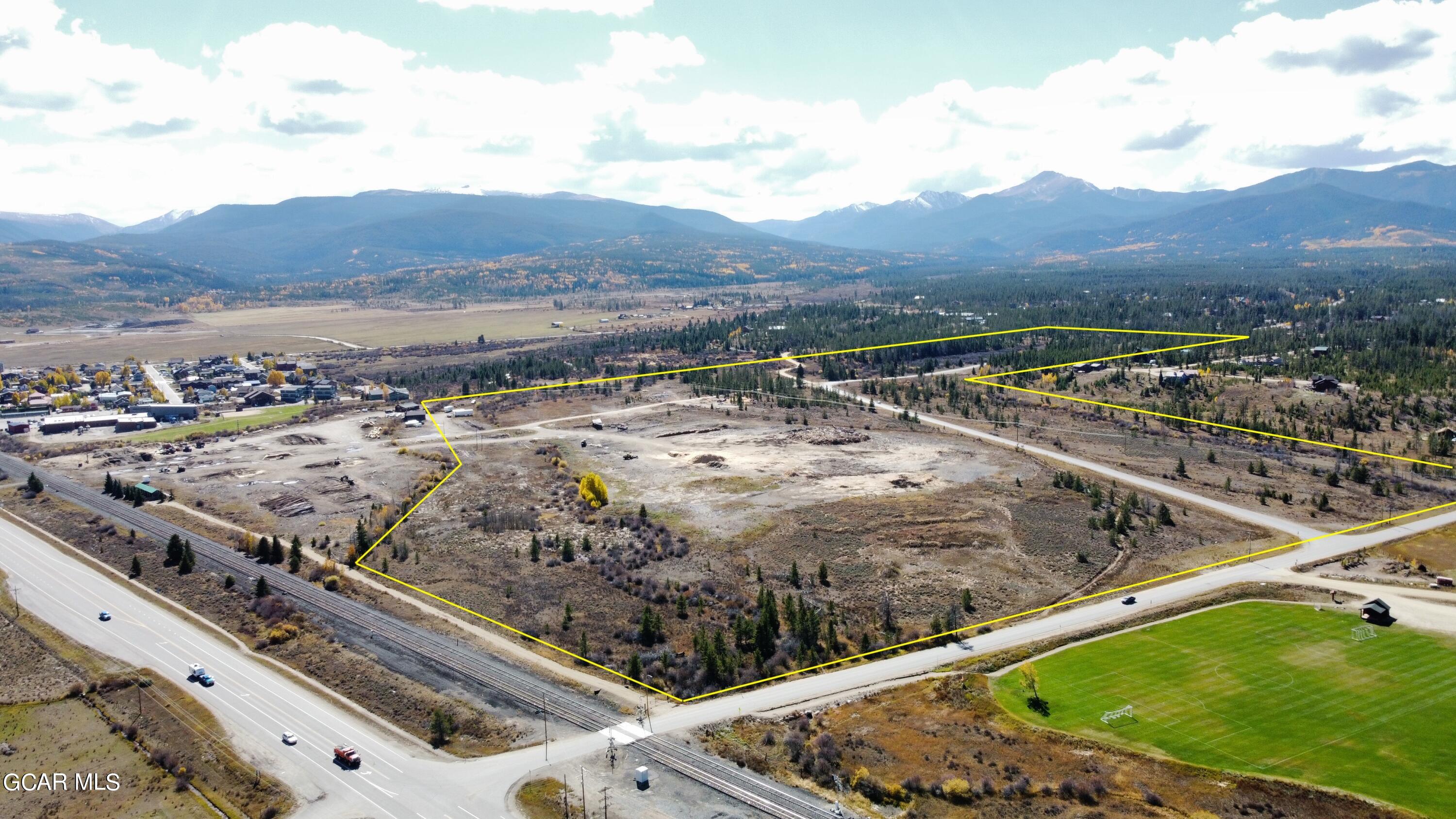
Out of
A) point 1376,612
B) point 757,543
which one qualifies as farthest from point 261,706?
point 1376,612

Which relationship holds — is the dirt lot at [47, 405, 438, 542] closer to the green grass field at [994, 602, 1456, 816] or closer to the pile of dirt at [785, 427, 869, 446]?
the pile of dirt at [785, 427, 869, 446]

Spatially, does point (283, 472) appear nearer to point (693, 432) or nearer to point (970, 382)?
point (693, 432)

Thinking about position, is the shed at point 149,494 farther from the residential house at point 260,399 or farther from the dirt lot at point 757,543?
the residential house at point 260,399

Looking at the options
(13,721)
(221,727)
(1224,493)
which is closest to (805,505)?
(1224,493)

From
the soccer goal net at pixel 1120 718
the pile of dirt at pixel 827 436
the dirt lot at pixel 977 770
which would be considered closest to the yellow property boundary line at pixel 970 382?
the dirt lot at pixel 977 770

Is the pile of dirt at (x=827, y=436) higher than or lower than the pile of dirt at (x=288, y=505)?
higher

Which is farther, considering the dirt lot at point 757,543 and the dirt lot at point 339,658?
the dirt lot at point 757,543
